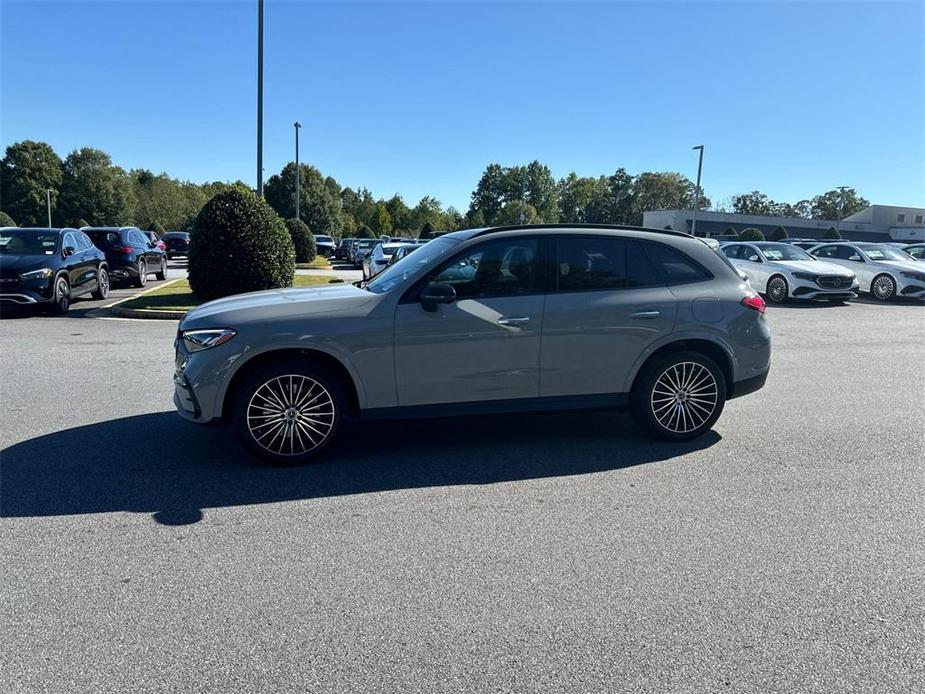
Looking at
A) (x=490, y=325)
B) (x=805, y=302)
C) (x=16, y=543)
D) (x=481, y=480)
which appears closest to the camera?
(x=16, y=543)

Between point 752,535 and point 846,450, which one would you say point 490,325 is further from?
point 846,450

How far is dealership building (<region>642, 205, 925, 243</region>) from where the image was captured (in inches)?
2963

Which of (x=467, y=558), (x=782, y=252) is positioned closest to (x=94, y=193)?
(x=782, y=252)

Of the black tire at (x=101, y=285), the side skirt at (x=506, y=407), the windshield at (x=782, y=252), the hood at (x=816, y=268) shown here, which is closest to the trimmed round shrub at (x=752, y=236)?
the windshield at (x=782, y=252)

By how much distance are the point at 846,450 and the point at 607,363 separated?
84.0 inches

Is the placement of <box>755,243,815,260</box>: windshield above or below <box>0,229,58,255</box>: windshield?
above

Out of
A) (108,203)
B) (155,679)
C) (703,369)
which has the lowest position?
(155,679)

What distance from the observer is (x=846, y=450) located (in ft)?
17.3

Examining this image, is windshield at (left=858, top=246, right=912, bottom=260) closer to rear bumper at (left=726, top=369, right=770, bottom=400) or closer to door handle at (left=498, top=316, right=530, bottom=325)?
rear bumper at (left=726, top=369, right=770, bottom=400)

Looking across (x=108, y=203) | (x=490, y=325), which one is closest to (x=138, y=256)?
(x=490, y=325)

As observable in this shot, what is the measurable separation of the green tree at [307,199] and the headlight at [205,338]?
6049 centimetres

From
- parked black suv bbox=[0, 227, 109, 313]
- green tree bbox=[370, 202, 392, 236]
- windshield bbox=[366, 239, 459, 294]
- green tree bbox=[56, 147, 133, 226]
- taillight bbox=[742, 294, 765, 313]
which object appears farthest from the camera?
green tree bbox=[56, 147, 133, 226]

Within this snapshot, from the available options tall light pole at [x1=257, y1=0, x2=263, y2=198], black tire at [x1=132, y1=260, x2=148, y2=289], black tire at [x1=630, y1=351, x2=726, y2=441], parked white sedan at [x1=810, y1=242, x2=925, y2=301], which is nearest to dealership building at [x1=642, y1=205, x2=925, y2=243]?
parked white sedan at [x1=810, y1=242, x2=925, y2=301]

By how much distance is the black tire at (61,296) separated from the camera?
12.4 meters
